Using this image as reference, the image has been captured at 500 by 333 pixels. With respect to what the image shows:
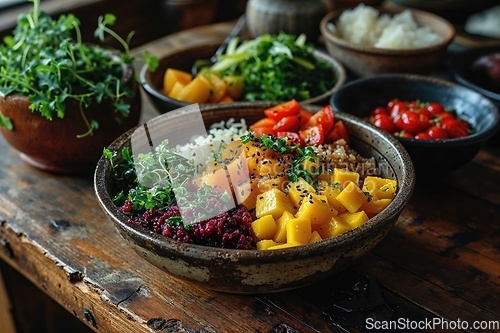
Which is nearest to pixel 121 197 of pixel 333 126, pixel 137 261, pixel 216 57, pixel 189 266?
pixel 137 261

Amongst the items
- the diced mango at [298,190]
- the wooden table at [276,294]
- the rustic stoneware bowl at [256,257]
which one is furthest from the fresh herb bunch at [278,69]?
the rustic stoneware bowl at [256,257]

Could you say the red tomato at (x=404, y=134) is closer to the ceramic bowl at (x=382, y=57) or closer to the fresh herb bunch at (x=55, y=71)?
the ceramic bowl at (x=382, y=57)

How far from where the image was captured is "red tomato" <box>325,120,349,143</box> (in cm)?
163

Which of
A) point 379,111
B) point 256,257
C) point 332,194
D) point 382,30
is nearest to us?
point 256,257

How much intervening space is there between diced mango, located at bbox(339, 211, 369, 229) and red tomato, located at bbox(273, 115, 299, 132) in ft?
1.26

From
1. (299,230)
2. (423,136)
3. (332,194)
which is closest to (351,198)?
(332,194)

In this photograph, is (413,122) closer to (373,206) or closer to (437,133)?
(437,133)

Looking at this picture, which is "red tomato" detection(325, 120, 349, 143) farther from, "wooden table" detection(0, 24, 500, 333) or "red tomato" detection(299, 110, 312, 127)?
"wooden table" detection(0, 24, 500, 333)

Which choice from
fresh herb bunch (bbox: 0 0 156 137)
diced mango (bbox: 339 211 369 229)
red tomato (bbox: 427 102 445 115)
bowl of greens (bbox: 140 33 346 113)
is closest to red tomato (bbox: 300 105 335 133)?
bowl of greens (bbox: 140 33 346 113)

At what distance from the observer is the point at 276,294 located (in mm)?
1412

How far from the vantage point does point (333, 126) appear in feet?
5.44

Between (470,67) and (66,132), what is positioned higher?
(66,132)

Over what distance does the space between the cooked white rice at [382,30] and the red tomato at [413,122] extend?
1.89ft

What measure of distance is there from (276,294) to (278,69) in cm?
101
